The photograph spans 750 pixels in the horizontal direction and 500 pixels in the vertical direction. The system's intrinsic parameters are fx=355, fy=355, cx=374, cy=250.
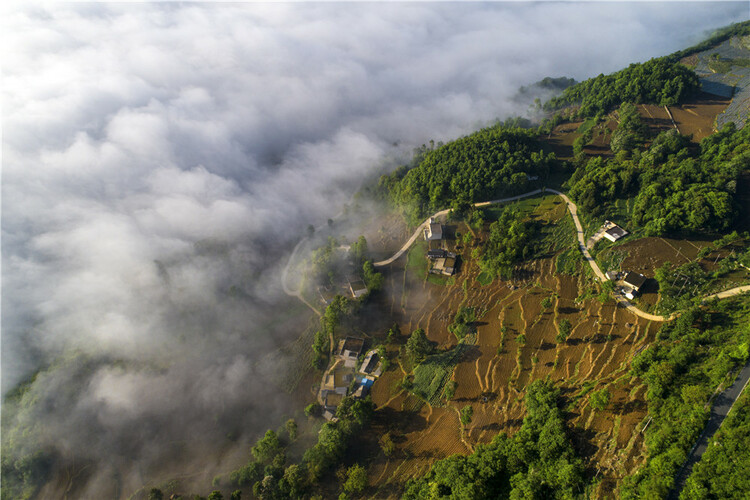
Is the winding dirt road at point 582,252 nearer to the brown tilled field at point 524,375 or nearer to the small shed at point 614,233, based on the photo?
the brown tilled field at point 524,375

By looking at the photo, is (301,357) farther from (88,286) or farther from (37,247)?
(37,247)

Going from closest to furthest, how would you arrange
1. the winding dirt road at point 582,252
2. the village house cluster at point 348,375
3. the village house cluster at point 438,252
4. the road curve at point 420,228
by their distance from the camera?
the winding dirt road at point 582,252 → the village house cluster at point 348,375 → the village house cluster at point 438,252 → the road curve at point 420,228

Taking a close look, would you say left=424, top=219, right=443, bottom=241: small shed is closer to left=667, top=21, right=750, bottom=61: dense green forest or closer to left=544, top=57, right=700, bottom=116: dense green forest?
left=544, top=57, right=700, bottom=116: dense green forest

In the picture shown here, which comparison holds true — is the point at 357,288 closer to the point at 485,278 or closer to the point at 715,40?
the point at 485,278

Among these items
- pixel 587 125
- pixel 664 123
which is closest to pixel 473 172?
pixel 587 125

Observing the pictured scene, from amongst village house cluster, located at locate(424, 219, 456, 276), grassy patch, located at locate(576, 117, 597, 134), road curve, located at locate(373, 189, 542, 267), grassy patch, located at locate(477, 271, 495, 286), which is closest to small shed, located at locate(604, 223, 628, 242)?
road curve, located at locate(373, 189, 542, 267)

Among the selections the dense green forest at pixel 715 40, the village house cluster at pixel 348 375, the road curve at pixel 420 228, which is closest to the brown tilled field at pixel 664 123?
the road curve at pixel 420 228
